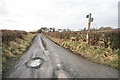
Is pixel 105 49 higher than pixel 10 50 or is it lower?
higher

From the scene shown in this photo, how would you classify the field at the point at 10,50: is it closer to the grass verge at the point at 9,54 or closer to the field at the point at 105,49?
the grass verge at the point at 9,54

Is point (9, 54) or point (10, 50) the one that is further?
point (10, 50)

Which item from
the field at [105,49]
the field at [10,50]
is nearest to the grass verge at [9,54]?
the field at [10,50]

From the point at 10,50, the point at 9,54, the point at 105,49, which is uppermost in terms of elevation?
the point at 105,49

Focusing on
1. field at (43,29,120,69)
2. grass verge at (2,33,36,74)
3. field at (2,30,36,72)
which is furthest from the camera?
field at (2,30,36,72)

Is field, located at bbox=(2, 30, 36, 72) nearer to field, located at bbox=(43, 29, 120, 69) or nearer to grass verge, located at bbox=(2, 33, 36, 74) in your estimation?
grass verge, located at bbox=(2, 33, 36, 74)

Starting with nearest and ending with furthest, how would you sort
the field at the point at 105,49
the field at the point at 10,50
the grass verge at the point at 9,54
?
1. the grass verge at the point at 9,54
2. the field at the point at 105,49
3. the field at the point at 10,50

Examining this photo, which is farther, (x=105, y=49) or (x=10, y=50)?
(x=10, y=50)

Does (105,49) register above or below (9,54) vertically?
above

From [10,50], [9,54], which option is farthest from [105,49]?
[10,50]

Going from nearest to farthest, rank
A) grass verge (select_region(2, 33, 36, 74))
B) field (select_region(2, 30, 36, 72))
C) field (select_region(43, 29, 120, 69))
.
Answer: grass verge (select_region(2, 33, 36, 74)), field (select_region(43, 29, 120, 69)), field (select_region(2, 30, 36, 72))

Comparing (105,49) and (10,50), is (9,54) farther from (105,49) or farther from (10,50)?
(105,49)

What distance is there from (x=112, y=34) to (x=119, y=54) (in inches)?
63.8

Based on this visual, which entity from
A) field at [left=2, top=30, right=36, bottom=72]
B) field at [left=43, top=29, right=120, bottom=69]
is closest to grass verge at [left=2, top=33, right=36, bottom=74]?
field at [left=2, top=30, right=36, bottom=72]
